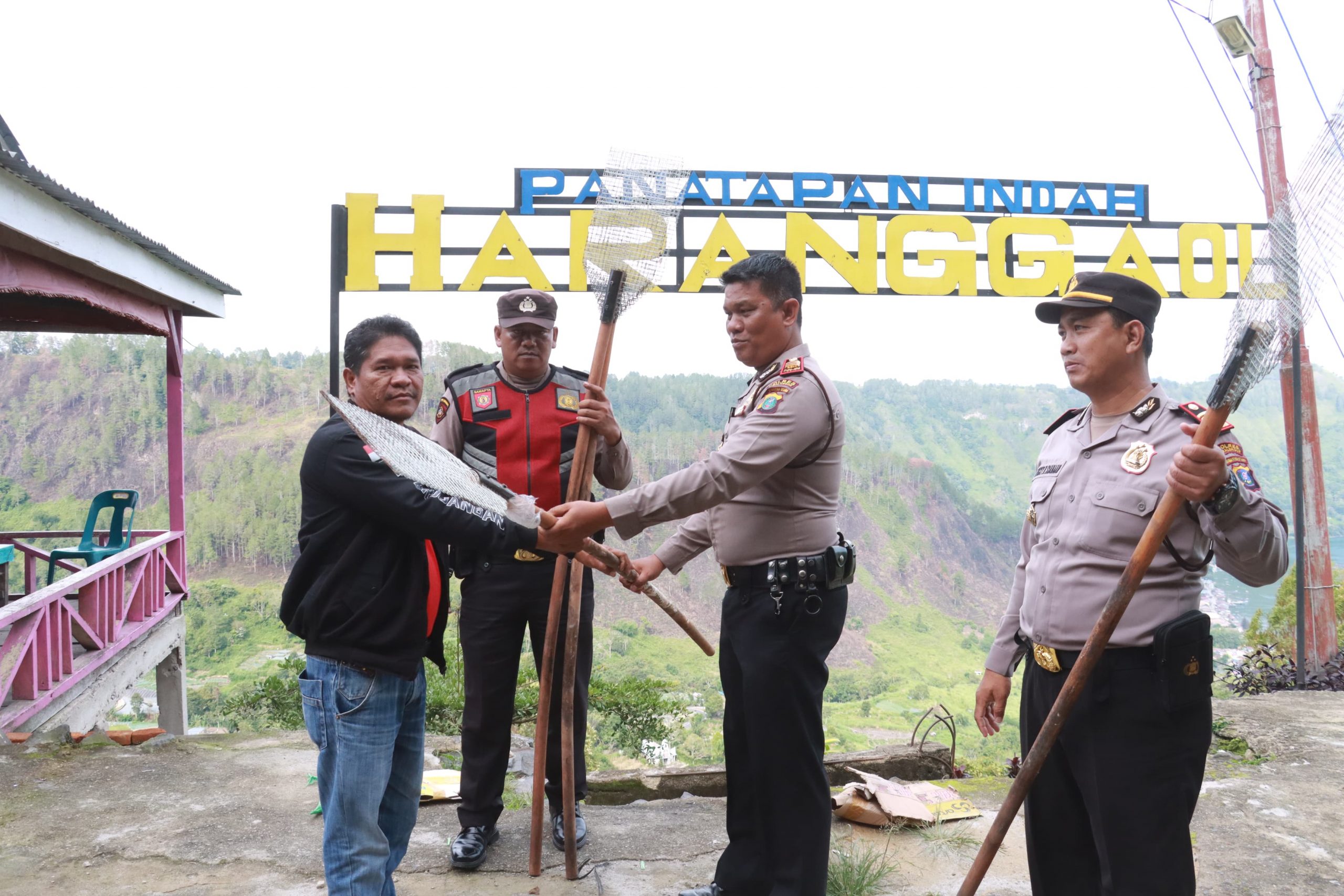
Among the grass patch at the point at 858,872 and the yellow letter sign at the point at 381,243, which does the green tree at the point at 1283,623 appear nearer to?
the grass patch at the point at 858,872

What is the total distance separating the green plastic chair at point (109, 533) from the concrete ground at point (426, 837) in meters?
3.89

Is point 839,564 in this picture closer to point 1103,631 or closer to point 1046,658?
point 1046,658

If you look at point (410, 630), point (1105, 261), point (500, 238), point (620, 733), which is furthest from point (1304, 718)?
point (500, 238)

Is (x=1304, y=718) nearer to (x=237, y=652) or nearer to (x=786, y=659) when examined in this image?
(x=786, y=659)

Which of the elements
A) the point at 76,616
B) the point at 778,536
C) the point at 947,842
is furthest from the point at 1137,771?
the point at 76,616

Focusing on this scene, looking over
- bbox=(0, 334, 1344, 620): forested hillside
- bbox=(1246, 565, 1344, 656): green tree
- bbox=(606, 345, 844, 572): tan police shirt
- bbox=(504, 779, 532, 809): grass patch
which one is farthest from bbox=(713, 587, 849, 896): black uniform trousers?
bbox=(0, 334, 1344, 620): forested hillside

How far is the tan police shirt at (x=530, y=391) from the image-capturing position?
3299mm

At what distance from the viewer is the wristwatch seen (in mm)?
1787

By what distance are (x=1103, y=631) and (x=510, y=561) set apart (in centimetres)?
199

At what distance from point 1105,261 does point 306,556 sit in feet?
25.4

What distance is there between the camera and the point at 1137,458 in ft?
6.61

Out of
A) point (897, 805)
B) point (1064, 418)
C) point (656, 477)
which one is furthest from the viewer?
point (656, 477)

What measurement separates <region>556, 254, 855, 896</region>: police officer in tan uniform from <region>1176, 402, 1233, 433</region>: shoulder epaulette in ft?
2.87

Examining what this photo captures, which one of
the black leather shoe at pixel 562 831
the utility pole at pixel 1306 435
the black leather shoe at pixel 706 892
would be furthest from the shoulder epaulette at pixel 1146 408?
the utility pole at pixel 1306 435
